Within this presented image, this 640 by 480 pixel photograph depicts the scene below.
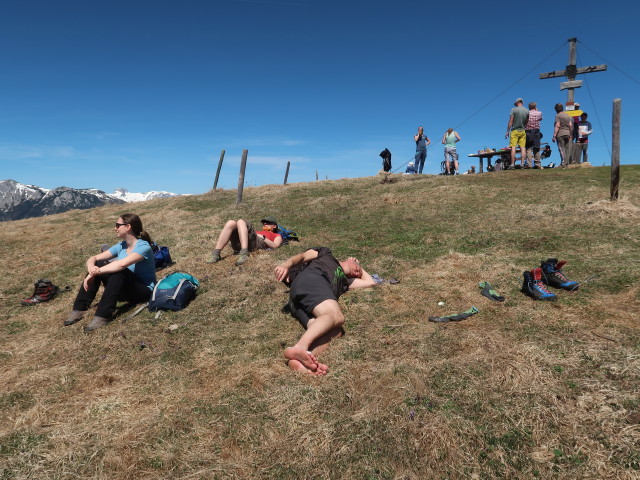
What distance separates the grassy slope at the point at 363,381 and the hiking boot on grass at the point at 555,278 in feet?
0.46

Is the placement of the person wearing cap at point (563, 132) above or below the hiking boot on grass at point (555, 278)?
above

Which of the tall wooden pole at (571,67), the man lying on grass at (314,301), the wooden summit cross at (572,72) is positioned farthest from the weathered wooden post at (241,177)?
the tall wooden pole at (571,67)

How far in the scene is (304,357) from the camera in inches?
162

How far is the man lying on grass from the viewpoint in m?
4.19

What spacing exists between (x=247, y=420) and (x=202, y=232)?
9.45m

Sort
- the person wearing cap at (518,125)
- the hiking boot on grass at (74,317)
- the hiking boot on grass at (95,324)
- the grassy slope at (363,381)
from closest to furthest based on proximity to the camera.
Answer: the grassy slope at (363,381)
the hiking boot on grass at (95,324)
the hiking boot on grass at (74,317)
the person wearing cap at (518,125)

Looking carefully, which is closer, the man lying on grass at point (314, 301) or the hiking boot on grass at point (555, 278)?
the man lying on grass at point (314, 301)

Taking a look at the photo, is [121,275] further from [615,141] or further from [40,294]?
[615,141]

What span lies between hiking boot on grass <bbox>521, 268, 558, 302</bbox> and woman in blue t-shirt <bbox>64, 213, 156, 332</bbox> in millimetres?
6208

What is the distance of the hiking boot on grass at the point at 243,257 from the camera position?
8383mm

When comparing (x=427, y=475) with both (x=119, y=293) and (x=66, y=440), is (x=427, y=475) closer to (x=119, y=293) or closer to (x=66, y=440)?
(x=66, y=440)

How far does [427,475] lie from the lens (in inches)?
109

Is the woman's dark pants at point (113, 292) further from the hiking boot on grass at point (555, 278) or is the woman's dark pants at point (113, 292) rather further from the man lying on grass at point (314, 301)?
the hiking boot on grass at point (555, 278)

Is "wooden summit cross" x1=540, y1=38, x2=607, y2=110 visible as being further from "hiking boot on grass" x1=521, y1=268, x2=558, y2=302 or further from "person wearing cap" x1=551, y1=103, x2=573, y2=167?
"hiking boot on grass" x1=521, y1=268, x2=558, y2=302
